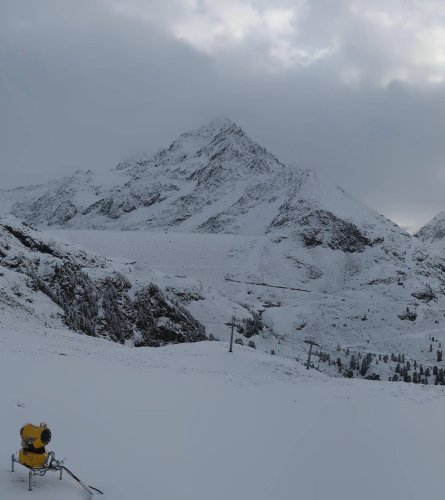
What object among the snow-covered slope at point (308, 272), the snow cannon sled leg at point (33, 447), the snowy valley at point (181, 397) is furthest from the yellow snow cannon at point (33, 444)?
the snow-covered slope at point (308, 272)

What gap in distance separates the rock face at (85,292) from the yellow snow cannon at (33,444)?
4004 cm

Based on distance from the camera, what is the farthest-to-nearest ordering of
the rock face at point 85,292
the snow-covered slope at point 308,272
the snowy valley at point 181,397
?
1. the snow-covered slope at point 308,272
2. the rock face at point 85,292
3. the snowy valley at point 181,397

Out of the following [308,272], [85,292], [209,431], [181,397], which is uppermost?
[308,272]

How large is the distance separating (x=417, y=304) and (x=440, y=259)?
141 ft

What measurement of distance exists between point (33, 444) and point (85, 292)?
50522 millimetres

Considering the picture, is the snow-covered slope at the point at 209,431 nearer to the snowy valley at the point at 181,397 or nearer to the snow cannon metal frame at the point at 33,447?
the snowy valley at the point at 181,397

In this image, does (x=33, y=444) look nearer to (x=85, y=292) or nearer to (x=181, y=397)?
(x=181, y=397)

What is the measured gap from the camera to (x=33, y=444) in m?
9.23

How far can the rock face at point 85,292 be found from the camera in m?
52.3

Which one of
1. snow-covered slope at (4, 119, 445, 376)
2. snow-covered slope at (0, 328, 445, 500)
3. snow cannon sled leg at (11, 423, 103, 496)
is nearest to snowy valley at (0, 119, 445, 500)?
snow-covered slope at (0, 328, 445, 500)

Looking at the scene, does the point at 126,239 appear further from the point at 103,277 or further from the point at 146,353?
the point at 146,353

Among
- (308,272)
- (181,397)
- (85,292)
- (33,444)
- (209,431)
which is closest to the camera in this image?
(33,444)

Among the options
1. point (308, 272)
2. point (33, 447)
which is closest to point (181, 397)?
point (33, 447)

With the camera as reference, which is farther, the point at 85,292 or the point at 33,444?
the point at 85,292
